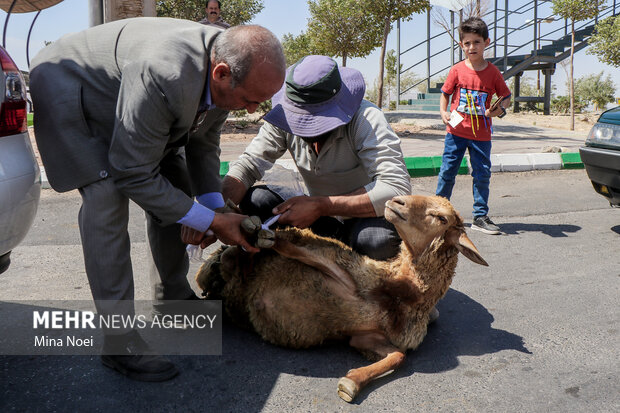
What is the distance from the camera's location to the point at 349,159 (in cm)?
326

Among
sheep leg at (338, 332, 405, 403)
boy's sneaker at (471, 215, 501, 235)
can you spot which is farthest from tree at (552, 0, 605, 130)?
sheep leg at (338, 332, 405, 403)

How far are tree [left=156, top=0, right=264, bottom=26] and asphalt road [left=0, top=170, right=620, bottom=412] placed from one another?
56.0 feet

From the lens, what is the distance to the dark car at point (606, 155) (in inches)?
202

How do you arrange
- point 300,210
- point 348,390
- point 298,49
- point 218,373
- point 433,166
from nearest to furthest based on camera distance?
1. point 348,390
2. point 218,373
3. point 300,210
4. point 433,166
5. point 298,49

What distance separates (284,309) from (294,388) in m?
0.43

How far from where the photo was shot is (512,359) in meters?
2.83

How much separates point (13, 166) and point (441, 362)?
2.30 meters

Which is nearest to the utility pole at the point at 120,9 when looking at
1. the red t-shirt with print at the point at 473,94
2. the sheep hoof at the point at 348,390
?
the red t-shirt with print at the point at 473,94

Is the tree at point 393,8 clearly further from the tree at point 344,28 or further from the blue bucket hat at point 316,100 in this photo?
the blue bucket hat at point 316,100

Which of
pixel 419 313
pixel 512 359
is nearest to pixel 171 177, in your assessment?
pixel 419 313

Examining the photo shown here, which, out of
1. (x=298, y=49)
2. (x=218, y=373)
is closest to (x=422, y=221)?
(x=218, y=373)

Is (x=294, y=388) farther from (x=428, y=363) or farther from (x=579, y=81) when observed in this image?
(x=579, y=81)

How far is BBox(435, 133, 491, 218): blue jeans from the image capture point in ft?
17.9

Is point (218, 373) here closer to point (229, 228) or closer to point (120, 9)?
point (229, 228)
